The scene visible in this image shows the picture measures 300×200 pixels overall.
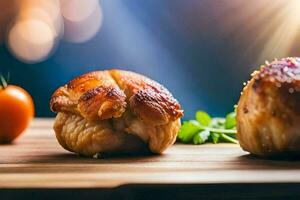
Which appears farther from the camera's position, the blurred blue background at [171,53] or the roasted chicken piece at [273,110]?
the blurred blue background at [171,53]

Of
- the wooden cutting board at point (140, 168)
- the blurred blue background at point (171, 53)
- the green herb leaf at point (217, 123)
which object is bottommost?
the wooden cutting board at point (140, 168)

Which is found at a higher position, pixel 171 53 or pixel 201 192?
pixel 171 53

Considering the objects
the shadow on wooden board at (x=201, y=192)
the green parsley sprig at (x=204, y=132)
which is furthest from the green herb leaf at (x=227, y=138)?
the shadow on wooden board at (x=201, y=192)

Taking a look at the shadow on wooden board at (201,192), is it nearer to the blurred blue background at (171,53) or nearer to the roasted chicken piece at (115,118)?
the roasted chicken piece at (115,118)

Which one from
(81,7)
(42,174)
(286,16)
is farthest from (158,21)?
(42,174)

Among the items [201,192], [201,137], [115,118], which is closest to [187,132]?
[201,137]

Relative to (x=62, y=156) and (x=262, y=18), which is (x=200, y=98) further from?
(x=62, y=156)

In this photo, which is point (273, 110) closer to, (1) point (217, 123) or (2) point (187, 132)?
(2) point (187, 132)
